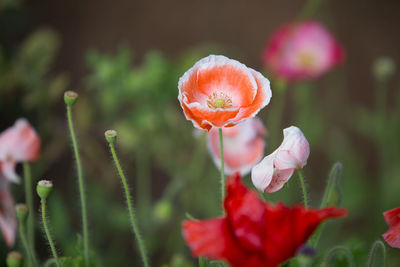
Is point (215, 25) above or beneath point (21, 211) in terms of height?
above

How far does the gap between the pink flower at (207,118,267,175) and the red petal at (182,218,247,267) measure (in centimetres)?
24

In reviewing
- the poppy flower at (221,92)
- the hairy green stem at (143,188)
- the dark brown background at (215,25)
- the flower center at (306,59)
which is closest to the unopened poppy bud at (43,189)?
the poppy flower at (221,92)

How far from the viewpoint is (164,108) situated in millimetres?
1151

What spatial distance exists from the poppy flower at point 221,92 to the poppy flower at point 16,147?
20cm

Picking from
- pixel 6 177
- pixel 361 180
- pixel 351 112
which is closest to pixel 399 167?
pixel 361 180

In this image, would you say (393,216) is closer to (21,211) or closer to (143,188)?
(21,211)

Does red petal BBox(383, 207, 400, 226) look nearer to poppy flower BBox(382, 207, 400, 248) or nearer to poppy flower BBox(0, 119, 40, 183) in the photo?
poppy flower BBox(382, 207, 400, 248)

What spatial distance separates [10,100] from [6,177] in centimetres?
53

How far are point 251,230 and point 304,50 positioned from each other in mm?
911

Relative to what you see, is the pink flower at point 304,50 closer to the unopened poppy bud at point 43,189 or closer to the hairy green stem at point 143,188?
the hairy green stem at point 143,188

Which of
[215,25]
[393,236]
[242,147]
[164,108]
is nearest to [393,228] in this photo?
[393,236]

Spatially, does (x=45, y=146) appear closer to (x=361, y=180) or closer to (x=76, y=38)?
(x=76, y=38)

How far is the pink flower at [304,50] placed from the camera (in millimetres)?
1173

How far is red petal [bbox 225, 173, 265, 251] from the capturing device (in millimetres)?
405
